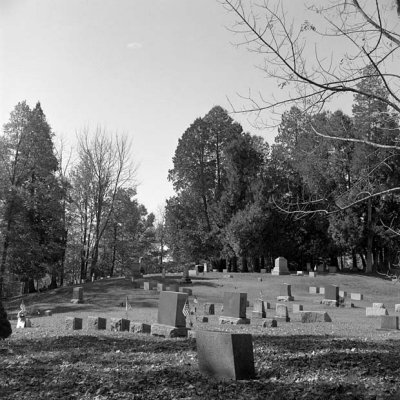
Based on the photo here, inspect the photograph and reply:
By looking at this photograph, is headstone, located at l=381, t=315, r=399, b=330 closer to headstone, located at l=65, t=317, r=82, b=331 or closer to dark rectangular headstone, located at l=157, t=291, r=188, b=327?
dark rectangular headstone, located at l=157, t=291, r=188, b=327

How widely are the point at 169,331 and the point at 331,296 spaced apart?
1537 centimetres

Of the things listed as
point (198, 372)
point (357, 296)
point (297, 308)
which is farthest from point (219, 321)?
point (357, 296)

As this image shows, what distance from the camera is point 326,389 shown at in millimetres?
5309

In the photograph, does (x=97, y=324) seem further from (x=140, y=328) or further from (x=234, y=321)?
(x=234, y=321)

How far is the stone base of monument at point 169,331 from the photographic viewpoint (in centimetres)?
1177

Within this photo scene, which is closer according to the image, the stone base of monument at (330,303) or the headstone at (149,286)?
the stone base of monument at (330,303)

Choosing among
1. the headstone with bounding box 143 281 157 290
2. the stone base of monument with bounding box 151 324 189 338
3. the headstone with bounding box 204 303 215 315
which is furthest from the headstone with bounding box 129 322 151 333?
the headstone with bounding box 143 281 157 290

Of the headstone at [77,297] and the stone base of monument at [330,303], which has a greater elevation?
the headstone at [77,297]

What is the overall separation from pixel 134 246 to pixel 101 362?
47651 millimetres

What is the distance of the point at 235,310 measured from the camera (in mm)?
16266

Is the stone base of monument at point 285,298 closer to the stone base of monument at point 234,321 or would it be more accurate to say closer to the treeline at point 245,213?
the stone base of monument at point 234,321

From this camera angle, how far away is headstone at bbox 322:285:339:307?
24.9 m

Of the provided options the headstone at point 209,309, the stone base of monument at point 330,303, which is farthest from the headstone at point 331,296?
the headstone at point 209,309

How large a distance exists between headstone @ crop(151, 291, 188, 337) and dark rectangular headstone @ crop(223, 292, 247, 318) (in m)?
4.05
